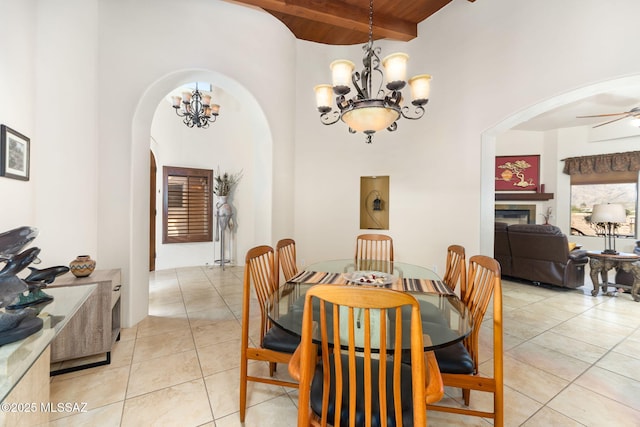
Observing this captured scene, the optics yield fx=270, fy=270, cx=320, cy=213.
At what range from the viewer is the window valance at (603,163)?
18.0ft

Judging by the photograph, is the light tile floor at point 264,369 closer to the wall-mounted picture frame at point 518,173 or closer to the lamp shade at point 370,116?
the lamp shade at point 370,116

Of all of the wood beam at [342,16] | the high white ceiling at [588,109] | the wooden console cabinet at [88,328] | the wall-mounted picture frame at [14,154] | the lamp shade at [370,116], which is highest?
the wood beam at [342,16]

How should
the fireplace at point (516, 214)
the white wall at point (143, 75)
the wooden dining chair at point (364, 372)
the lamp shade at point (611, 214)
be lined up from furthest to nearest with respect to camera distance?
the fireplace at point (516, 214) < the lamp shade at point (611, 214) < the white wall at point (143, 75) < the wooden dining chair at point (364, 372)

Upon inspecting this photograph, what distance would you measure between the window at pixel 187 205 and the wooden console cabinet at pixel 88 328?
3.10m

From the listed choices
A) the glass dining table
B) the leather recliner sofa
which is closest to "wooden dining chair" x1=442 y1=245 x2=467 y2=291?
the glass dining table

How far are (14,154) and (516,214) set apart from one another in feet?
29.0

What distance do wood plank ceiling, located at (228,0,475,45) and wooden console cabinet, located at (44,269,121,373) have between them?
3.23 metres

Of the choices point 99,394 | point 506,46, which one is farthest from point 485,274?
point 506,46

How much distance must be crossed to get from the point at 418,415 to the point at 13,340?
1452 mm

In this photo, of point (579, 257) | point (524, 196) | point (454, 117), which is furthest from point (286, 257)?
point (524, 196)

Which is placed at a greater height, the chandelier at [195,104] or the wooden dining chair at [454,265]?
the chandelier at [195,104]

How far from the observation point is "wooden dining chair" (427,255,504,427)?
126cm

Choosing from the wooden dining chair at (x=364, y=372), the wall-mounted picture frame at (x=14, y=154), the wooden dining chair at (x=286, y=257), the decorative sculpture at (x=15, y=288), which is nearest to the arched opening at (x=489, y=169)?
the wooden dining chair at (x=286, y=257)

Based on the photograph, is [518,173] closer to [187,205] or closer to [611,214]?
[611,214]
